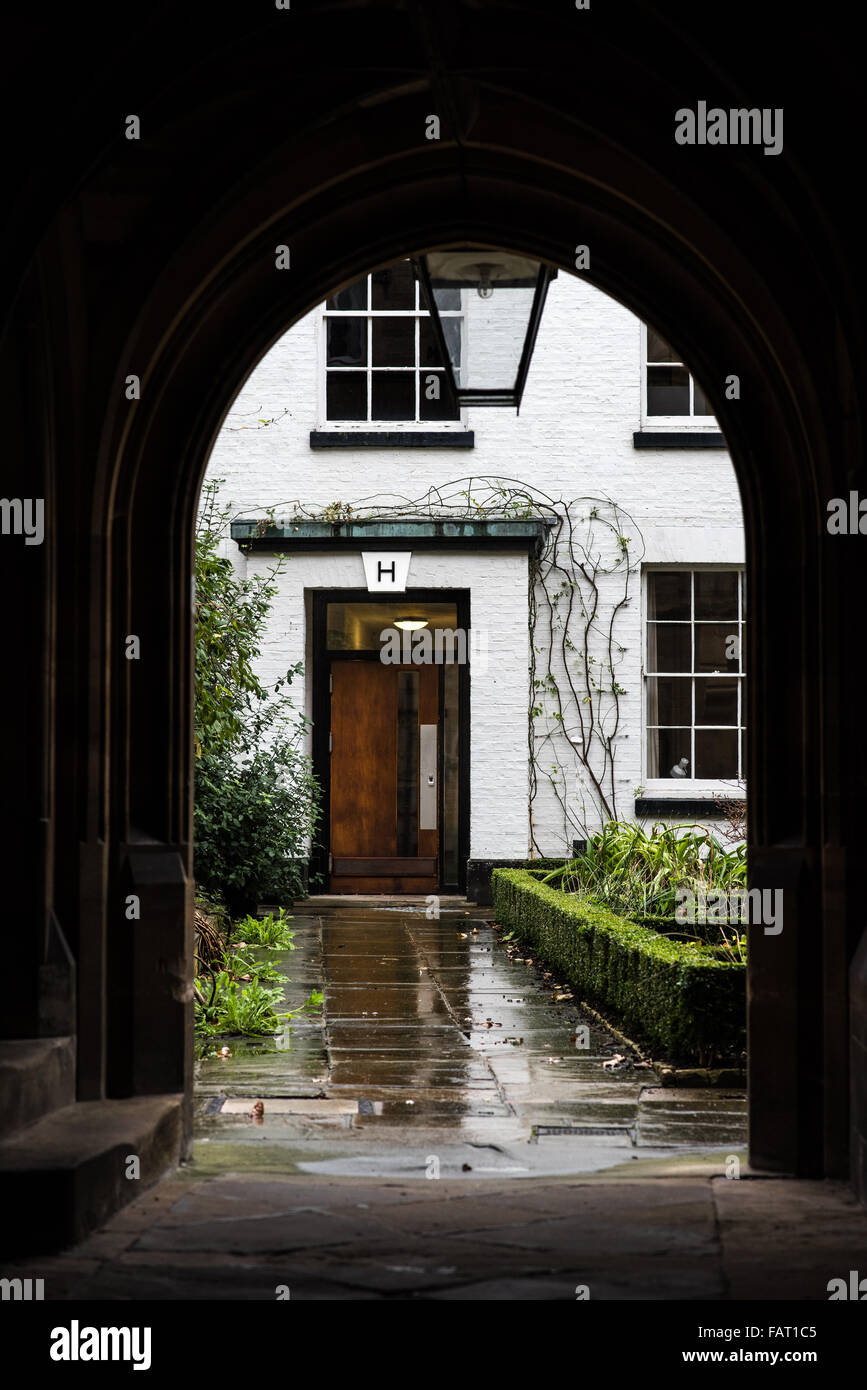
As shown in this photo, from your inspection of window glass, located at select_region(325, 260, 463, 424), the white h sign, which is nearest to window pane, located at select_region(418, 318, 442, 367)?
window glass, located at select_region(325, 260, 463, 424)

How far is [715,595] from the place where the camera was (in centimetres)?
1523

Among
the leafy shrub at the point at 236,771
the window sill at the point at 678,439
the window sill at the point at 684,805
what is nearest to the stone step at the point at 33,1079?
the leafy shrub at the point at 236,771

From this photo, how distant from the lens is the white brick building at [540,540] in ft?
48.9

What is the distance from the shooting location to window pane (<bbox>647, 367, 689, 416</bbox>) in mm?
15195

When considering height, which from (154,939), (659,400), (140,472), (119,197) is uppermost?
(659,400)

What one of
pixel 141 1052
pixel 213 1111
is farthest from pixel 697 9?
pixel 213 1111

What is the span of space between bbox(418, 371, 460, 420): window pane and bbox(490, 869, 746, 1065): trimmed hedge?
618 centimetres

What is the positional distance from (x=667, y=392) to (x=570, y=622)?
250 cm

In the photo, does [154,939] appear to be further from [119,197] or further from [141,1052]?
[119,197]

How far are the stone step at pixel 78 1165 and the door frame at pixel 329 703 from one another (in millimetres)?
9699
